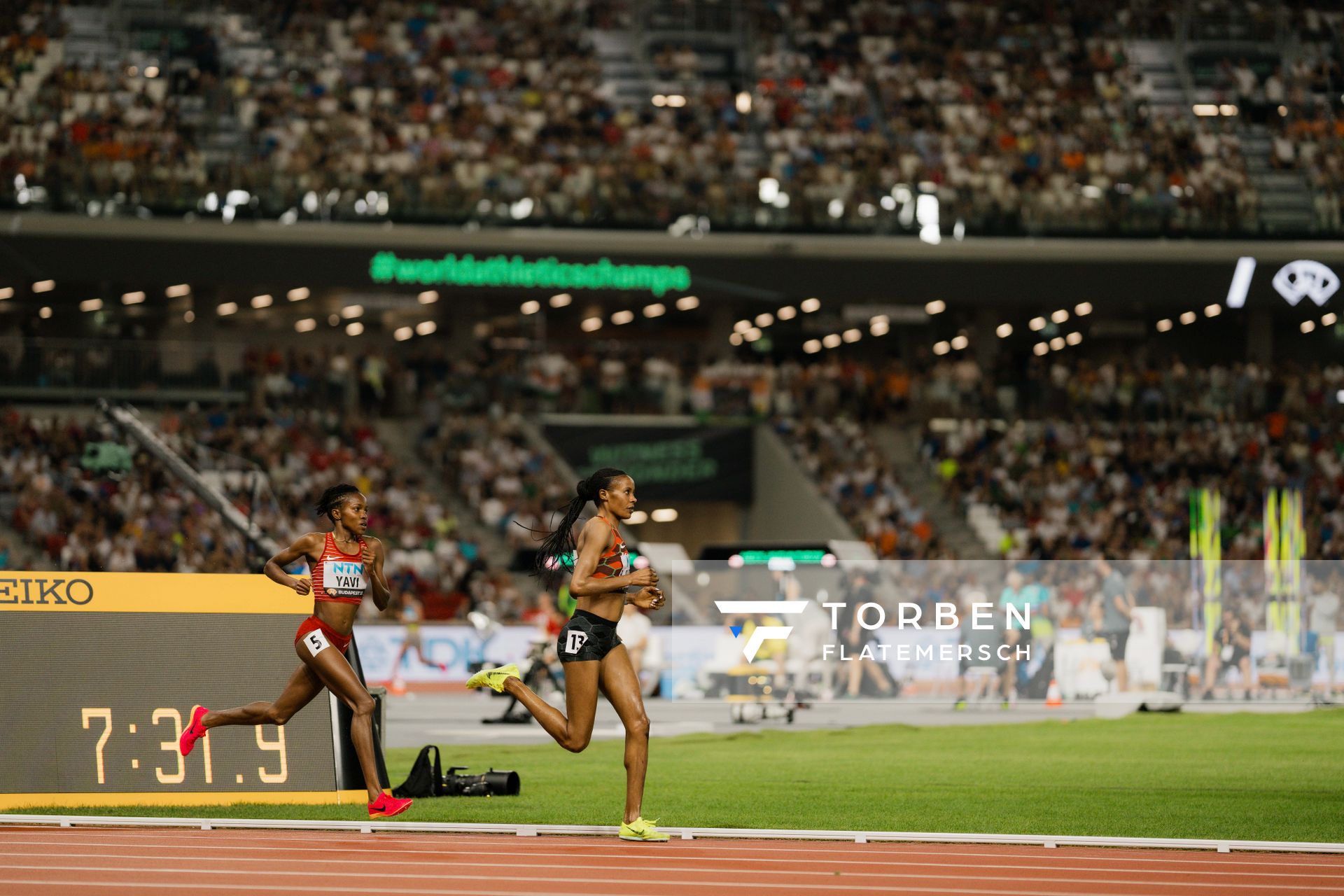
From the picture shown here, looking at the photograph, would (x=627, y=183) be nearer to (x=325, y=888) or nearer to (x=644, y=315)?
(x=644, y=315)

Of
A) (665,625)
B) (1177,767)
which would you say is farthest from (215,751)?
(665,625)

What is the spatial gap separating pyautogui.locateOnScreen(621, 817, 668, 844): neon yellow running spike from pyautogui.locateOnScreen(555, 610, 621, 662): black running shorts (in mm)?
909

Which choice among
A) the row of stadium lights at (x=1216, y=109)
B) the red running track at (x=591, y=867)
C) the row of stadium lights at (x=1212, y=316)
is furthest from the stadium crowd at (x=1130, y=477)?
the red running track at (x=591, y=867)

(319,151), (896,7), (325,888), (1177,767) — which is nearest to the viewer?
(325,888)

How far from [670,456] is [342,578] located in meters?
25.8

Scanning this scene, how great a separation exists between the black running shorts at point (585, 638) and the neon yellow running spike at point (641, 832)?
35.8 inches

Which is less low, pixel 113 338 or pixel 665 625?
pixel 113 338

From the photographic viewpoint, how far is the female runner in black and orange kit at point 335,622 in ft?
34.3

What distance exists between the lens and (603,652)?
386 inches

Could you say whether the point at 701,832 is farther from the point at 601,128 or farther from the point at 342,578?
the point at 601,128

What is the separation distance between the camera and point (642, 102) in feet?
125

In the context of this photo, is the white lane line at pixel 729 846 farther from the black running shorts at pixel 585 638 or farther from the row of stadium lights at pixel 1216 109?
the row of stadium lights at pixel 1216 109

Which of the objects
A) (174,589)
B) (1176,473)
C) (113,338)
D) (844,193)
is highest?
(844,193)

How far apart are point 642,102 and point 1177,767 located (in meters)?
25.7
